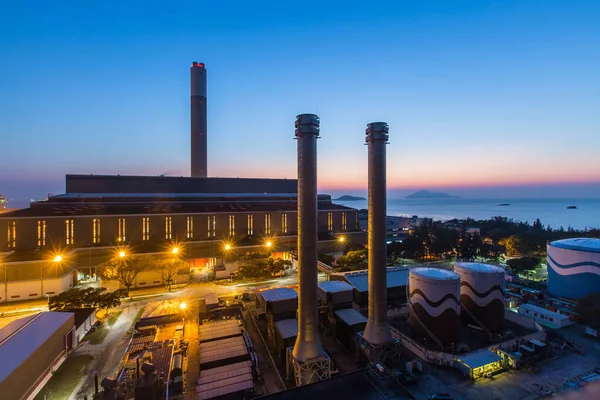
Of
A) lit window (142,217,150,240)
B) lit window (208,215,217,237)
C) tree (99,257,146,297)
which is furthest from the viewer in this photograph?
lit window (208,215,217,237)

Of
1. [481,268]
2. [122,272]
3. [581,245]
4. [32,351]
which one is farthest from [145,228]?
[581,245]

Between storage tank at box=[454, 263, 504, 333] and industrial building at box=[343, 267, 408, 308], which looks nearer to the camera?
storage tank at box=[454, 263, 504, 333]

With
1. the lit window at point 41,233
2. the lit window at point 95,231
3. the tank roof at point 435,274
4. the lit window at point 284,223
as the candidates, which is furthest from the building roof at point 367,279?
the lit window at point 41,233

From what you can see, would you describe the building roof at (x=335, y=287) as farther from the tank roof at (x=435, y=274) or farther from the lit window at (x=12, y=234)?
the lit window at (x=12, y=234)

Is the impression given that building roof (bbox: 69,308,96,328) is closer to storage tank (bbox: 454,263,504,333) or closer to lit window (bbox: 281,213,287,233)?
lit window (bbox: 281,213,287,233)

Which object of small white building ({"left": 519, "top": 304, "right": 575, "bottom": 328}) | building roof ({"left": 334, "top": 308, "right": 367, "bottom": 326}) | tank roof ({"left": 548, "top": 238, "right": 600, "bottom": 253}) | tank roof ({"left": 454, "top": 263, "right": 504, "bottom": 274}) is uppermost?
tank roof ({"left": 548, "top": 238, "right": 600, "bottom": 253})

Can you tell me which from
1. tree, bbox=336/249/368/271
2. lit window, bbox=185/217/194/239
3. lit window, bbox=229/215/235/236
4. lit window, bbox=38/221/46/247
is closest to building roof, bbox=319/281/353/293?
tree, bbox=336/249/368/271
